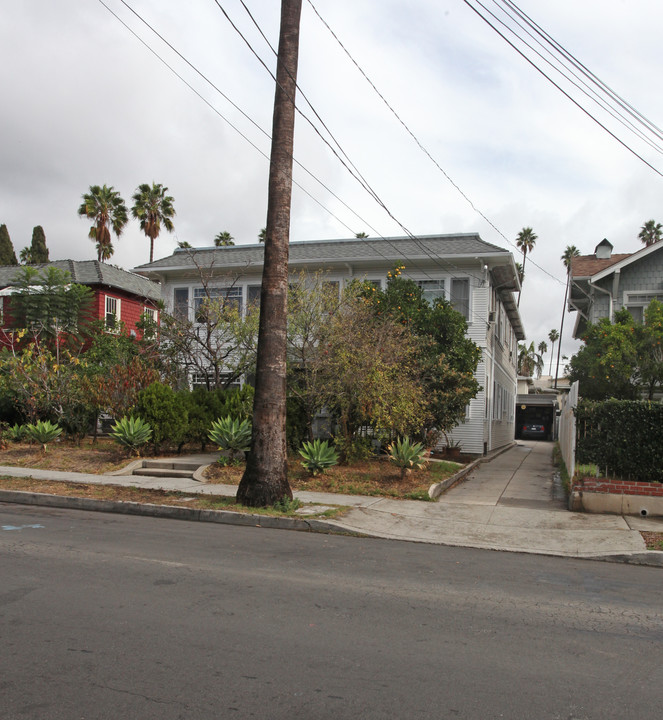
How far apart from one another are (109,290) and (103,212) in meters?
14.0

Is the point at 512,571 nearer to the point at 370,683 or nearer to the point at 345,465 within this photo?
the point at 370,683

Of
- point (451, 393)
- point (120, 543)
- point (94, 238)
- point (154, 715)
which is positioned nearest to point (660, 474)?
point (451, 393)

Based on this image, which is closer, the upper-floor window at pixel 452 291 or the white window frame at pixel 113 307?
the upper-floor window at pixel 452 291

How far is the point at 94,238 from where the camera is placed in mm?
41438

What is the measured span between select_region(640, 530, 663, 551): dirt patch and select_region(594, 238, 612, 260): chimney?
17.7 metres

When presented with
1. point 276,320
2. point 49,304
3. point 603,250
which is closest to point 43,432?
point 276,320

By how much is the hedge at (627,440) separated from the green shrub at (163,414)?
29.4ft

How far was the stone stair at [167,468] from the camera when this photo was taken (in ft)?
45.6

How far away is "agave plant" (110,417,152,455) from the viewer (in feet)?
48.7

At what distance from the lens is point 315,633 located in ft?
15.8

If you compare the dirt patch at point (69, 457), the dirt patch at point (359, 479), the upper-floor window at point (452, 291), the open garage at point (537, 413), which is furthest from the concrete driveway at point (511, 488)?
the open garage at point (537, 413)

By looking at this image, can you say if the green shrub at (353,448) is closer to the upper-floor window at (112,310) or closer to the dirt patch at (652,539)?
the dirt patch at (652,539)

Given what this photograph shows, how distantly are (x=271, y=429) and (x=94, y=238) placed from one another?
35.3m

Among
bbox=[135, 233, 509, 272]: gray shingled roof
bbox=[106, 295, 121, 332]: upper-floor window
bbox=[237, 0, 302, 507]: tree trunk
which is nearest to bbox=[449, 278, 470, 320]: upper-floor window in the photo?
bbox=[135, 233, 509, 272]: gray shingled roof
